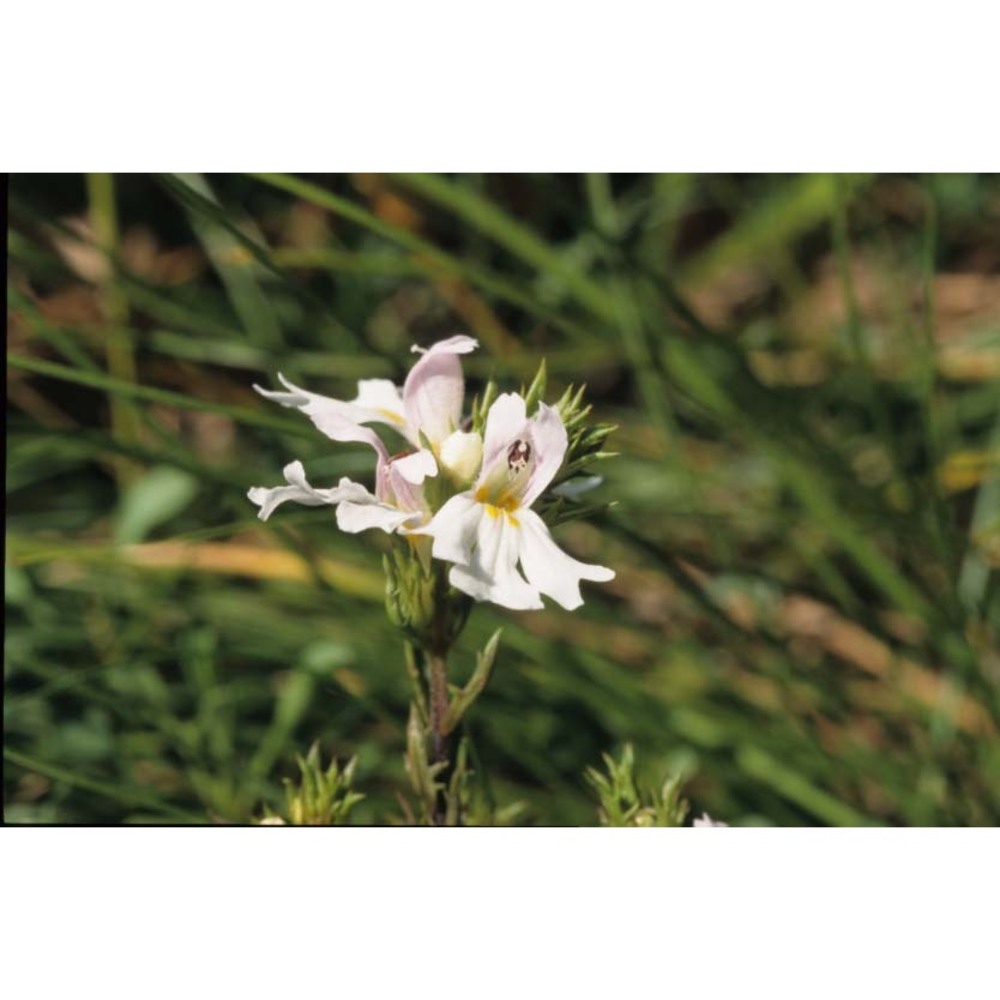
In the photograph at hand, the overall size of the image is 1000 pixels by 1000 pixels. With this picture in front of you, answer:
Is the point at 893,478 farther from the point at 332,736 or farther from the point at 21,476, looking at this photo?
the point at 21,476

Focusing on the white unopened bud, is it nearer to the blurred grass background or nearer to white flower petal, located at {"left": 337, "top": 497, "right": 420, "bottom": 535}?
white flower petal, located at {"left": 337, "top": 497, "right": 420, "bottom": 535}

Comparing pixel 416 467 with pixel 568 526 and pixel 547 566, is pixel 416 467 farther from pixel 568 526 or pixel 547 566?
pixel 568 526

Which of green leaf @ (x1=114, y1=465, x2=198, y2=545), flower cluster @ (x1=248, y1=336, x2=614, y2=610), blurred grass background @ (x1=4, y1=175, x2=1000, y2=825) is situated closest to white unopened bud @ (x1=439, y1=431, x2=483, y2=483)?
flower cluster @ (x1=248, y1=336, x2=614, y2=610)

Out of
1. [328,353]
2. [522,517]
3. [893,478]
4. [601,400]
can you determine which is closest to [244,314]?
[328,353]

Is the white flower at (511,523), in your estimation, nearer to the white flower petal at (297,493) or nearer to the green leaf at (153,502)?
the white flower petal at (297,493)

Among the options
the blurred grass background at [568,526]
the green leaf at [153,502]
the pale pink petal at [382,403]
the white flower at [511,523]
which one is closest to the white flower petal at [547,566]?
the white flower at [511,523]
